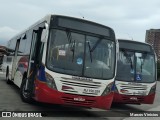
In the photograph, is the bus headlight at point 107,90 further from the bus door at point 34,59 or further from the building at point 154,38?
the building at point 154,38

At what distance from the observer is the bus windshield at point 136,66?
14375mm

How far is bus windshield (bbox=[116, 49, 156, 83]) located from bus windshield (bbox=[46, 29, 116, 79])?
Answer: 3.04 m

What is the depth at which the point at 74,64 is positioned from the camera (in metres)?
10.8

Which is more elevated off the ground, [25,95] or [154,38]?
[154,38]

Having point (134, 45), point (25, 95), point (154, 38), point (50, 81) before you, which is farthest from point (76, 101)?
point (154, 38)

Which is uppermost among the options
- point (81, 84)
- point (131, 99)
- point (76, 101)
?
point (81, 84)

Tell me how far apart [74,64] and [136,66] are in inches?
180

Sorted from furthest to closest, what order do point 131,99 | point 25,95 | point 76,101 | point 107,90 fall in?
point 131,99 < point 25,95 < point 107,90 < point 76,101

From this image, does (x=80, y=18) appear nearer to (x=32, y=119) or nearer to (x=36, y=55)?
(x=36, y=55)

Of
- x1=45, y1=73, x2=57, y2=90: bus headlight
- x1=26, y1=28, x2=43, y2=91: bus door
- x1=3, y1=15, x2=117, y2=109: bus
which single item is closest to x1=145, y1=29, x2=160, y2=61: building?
x1=26, y1=28, x2=43, y2=91: bus door

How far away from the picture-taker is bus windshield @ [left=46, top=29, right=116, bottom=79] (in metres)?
10.7

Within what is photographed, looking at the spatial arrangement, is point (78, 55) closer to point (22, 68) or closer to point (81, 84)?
point (81, 84)

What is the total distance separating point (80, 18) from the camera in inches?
453

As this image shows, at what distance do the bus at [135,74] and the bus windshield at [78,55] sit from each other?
2.87 m
